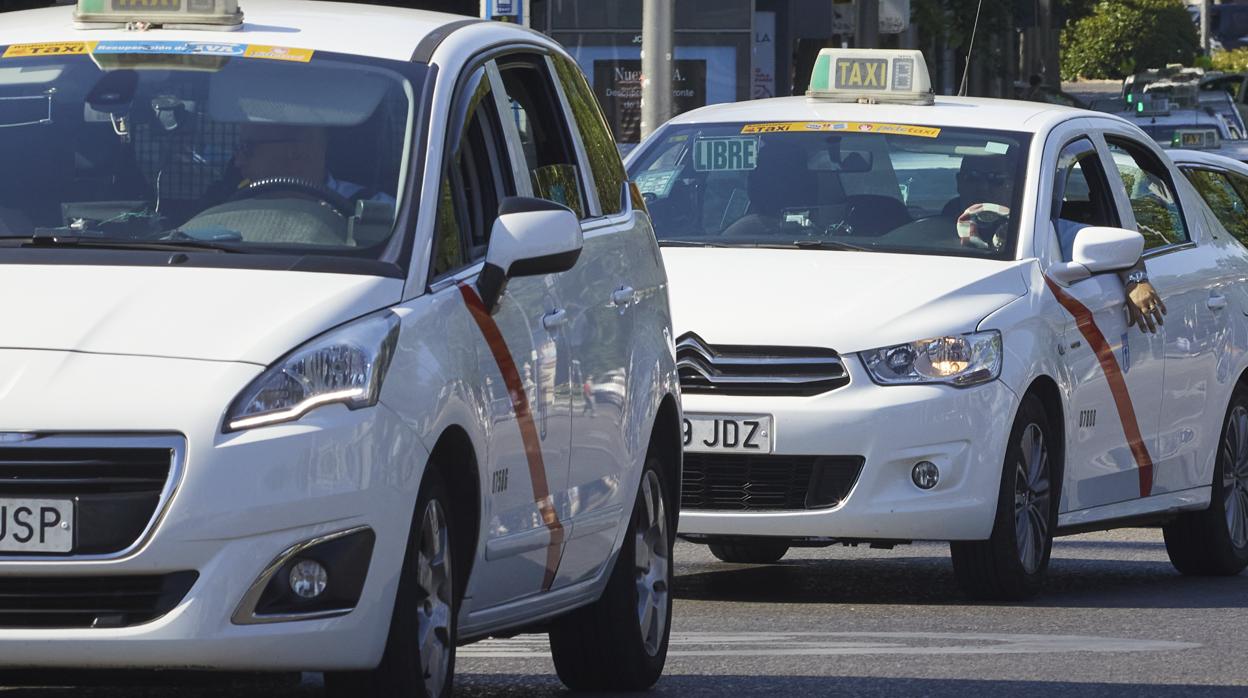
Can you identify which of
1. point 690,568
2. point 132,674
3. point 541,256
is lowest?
point 690,568

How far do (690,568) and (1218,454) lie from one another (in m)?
2.23

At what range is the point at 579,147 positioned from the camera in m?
7.26

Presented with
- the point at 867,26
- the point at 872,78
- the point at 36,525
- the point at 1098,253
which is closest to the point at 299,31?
the point at 36,525

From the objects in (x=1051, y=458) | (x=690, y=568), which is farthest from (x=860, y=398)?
(x=690, y=568)

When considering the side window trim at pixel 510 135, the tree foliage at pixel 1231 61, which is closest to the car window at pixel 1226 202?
the side window trim at pixel 510 135

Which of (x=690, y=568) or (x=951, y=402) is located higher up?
(x=951, y=402)

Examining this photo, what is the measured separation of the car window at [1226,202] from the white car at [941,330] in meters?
2.87

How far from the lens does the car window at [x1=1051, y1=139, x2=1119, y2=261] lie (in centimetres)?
1035

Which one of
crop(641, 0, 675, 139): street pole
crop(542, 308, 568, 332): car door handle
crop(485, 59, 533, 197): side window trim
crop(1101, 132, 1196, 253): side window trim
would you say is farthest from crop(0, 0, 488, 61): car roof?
crop(641, 0, 675, 139): street pole

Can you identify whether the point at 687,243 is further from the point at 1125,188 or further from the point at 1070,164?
the point at 1125,188

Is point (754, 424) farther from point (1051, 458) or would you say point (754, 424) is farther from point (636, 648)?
point (636, 648)

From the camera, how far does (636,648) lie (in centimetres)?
713

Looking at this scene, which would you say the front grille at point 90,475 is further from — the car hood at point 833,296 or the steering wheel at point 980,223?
the steering wheel at point 980,223

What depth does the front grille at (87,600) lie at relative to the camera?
5.11 meters
